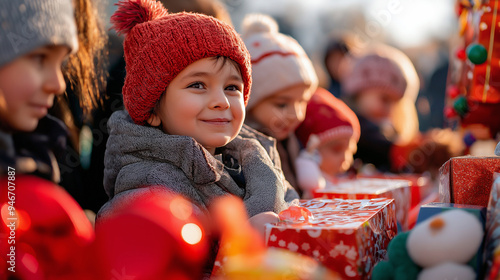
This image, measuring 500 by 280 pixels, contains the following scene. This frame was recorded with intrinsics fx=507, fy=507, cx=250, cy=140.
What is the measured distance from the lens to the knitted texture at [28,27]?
3.10 feet

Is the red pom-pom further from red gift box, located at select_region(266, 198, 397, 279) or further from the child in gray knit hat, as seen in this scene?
red gift box, located at select_region(266, 198, 397, 279)

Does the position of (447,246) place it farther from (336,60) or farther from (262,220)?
(336,60)

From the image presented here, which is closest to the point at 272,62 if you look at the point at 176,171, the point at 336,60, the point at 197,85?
the point at 197,85

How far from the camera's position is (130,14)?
5.31ft

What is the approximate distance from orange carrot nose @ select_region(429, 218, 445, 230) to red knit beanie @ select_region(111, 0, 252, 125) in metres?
0.79

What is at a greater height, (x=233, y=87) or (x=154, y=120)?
(x=233, y=87)

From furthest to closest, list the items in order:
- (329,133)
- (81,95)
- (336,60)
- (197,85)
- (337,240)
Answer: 1. (336,60)
2. (329,133)
3. (197,85)
4. (81,95)
5. (337,240)

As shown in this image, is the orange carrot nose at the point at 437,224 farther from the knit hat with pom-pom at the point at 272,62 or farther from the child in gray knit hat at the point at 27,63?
the knit hat with pom-pom at the point at 272,62

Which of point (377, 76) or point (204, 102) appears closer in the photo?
point (204, 102)

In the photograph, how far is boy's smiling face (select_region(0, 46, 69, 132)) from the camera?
0.96m

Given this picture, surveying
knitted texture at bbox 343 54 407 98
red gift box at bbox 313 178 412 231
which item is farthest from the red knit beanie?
knitted texture at bbox 343 54 407 98

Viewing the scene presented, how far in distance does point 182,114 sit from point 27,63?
60 centimetres

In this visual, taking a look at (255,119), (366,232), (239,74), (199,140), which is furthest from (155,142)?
(255,119)

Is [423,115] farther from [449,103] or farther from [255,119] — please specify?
[255,119]
